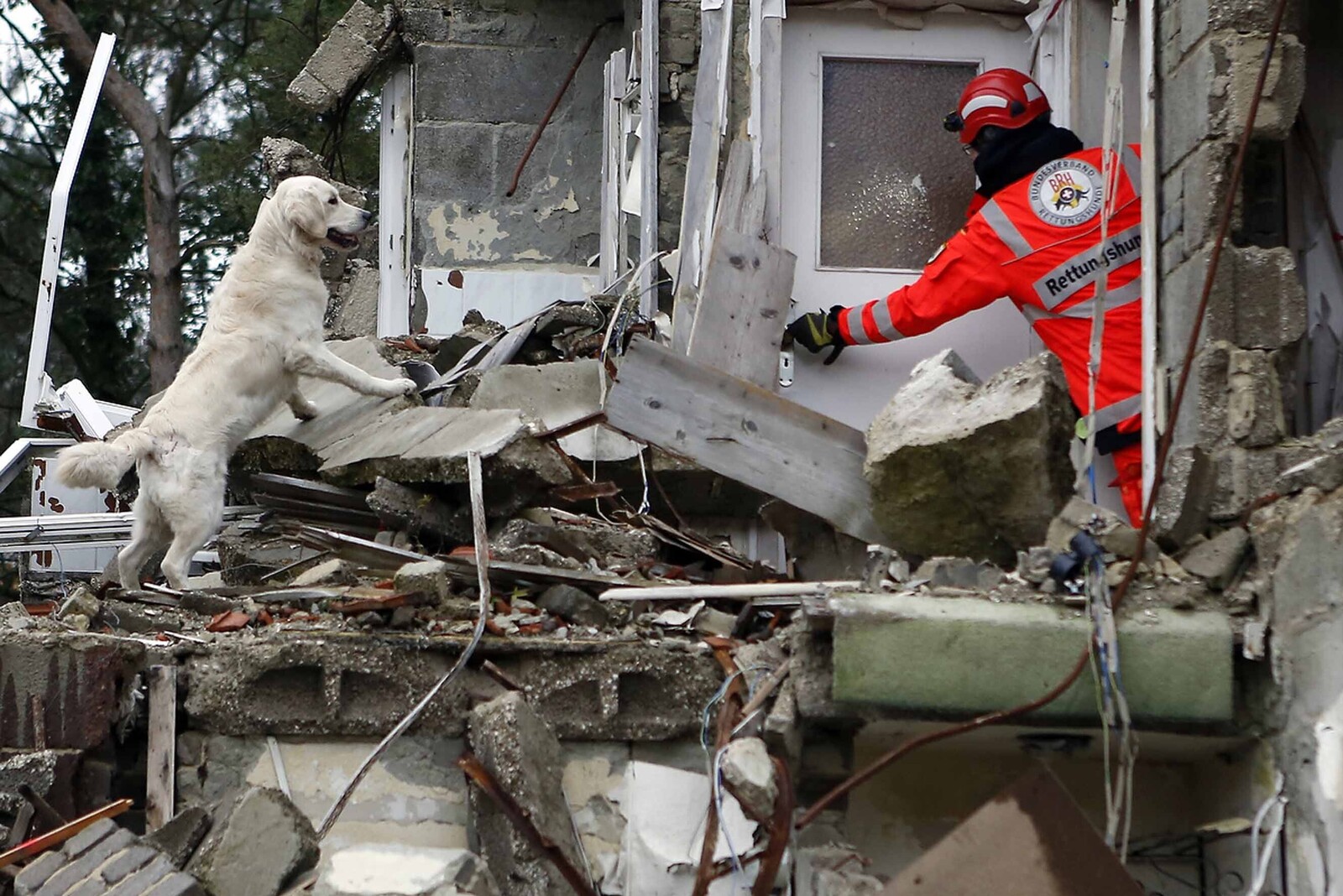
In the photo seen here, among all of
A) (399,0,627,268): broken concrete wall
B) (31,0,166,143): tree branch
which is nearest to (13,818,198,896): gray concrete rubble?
(399,0,627,268): broken concrete wall

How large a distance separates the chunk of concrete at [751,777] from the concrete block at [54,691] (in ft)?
6.19

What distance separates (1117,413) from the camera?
6.18m

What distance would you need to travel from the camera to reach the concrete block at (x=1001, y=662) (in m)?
4.75

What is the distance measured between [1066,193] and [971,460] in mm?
1556

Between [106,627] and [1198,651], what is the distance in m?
3.41

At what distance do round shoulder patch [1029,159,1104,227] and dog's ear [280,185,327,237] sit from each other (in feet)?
10.7

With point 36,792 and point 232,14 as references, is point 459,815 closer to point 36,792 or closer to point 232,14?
point 36,792

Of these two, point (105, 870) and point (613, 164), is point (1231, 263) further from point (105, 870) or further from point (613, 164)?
point (613, 164)

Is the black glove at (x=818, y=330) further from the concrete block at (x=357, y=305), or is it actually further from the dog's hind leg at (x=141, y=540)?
the concrete block at (x=357, y=305)

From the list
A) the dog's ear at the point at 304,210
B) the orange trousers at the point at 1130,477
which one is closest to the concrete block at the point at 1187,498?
the orange trousers at the point at 1130,477

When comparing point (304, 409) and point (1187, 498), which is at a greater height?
point (304, 409)

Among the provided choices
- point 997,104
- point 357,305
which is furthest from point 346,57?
point 997,104

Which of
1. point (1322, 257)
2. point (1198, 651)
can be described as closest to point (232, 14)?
point (1322, 257)

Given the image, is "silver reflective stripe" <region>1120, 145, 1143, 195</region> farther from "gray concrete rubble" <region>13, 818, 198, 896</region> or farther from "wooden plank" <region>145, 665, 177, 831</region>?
"gray concrete rubble" <region>13, 818, 198, 896</region>
